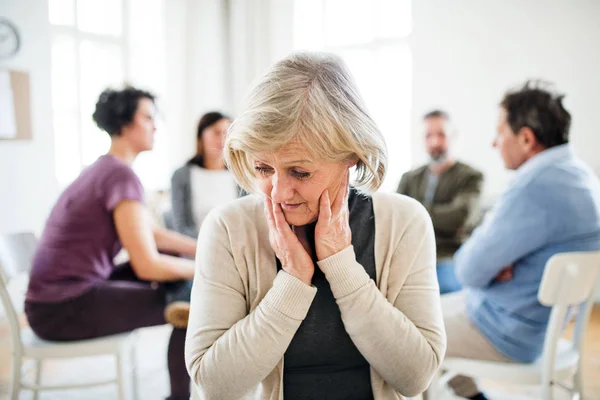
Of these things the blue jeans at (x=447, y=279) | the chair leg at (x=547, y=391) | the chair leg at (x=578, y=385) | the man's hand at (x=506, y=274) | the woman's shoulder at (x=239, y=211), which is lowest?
the chair leg at (x=578, y=385)

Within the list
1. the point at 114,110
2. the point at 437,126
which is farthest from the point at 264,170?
the point at 437,126

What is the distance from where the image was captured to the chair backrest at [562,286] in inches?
53.8

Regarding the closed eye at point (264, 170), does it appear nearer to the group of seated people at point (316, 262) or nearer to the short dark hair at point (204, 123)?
the group of seated people at point (316, 262)

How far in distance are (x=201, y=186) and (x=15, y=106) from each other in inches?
84.4

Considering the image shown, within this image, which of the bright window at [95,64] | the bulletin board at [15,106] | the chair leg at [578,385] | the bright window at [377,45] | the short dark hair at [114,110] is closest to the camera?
the chair leg at [578,385]

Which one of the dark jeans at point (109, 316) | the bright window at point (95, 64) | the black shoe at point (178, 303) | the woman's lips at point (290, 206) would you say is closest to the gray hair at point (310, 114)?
the woman's lips at point (290, 206)

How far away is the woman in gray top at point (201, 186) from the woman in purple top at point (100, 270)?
3.72 feet

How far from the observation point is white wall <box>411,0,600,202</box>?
160 inches

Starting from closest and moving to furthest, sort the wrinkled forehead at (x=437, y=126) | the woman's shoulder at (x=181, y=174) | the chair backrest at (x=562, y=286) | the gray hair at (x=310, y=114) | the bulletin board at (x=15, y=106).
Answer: the gray hair at (x=310, y=114) → the chair backrest at (x=562, y=286) → the woman's shoulder at (x=181, y=174) → the wrinkled forehead at (x=437, y=126) → the bulletin board at (x=15, y=106)

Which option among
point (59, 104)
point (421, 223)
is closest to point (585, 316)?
point (421, 223)

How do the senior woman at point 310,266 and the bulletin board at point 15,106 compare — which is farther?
the bulletin board at point 15,106

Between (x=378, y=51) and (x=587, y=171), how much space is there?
3918 millimetres

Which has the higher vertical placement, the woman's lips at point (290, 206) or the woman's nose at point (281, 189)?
Result: the woman's nose at point (281, 189)

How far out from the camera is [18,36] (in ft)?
13.1
